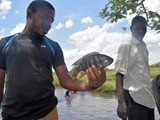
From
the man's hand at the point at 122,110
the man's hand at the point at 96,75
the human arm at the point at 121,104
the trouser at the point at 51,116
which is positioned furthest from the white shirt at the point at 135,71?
the man's hand at the point at 96,75

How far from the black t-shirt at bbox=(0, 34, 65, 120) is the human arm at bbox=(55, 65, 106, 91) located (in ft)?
0.57

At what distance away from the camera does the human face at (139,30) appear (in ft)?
16.1

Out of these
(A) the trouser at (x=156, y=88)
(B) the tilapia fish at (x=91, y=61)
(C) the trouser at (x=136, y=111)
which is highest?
(B) the tilapia fish at (x=91, y=61)

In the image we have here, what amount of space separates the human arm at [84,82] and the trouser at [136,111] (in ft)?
5.06

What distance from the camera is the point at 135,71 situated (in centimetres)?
474

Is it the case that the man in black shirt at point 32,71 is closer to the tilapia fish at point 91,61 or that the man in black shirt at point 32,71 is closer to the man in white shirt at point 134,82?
the tilapia fish at point 91,61

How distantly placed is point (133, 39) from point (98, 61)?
91.7 inches

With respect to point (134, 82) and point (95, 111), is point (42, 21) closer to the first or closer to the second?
point (134, 82)

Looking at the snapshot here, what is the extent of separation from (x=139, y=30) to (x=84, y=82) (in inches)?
80.0

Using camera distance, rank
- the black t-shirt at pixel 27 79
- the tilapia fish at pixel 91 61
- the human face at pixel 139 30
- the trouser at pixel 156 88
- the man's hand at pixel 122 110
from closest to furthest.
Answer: the tilapia fish at pixel 91 61 → the black t-shirt at pixel 27 79 → the man's hand at pixel 122 110 → the human face at pixel 139 30 → the trouser at pixel 156 88

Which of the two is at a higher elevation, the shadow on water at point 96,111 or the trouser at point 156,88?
the trouser at point 156,88

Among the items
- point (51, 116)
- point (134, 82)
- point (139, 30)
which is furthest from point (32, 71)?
point (139, 30)

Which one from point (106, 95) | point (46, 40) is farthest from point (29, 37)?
point (106, 95)

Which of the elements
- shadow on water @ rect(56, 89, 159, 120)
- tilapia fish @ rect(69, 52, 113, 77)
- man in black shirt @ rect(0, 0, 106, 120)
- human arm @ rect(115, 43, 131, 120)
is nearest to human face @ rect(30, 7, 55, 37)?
man in black shirt @ rect(0, 0, 106, 120)
